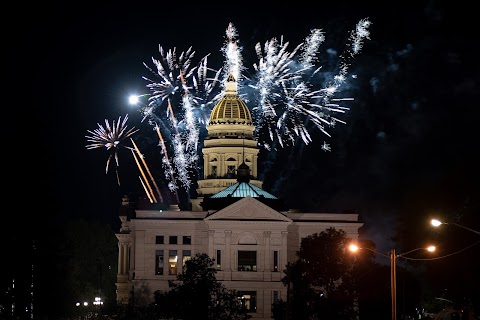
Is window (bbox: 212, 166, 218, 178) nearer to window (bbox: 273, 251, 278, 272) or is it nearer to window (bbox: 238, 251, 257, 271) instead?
window (bbox: 238, 251, 257, 271)

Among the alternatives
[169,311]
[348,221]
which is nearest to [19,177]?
[169,311]

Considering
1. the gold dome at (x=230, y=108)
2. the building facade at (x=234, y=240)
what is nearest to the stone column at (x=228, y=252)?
the building facade at (x=234, y=240)

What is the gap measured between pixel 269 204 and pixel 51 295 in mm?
42231

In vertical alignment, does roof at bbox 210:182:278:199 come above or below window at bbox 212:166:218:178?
below

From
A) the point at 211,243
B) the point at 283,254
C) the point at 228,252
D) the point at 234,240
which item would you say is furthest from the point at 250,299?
the point at 211,243

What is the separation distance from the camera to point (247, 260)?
6309 inches

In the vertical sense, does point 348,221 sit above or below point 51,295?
above

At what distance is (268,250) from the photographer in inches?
6280

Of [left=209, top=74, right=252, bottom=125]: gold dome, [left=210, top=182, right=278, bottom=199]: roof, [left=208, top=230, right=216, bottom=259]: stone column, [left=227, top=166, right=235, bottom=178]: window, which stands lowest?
[left=208, top=230, right=216, bottom=259]: stone column

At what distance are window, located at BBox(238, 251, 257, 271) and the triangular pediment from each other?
3.90 m

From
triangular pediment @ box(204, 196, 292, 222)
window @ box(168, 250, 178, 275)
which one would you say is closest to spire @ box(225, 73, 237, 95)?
triangular pediment @ box(204, 196, 292, 222)

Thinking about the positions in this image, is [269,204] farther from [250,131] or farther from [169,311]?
[169,311]

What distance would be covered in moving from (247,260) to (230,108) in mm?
25463

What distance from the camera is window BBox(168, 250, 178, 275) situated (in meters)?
161
